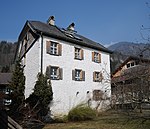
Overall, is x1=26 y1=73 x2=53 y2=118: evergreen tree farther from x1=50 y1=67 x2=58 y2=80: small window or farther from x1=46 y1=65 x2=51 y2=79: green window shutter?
x1=50 y1=67 x2=58 y2=80: small window

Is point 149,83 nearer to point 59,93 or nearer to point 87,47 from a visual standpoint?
point 59,93

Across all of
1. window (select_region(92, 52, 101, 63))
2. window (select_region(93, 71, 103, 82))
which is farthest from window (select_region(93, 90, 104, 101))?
window (select_region(92, 52, 101, 63))

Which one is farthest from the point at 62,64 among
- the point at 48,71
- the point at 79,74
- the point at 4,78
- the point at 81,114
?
the point at 4,78

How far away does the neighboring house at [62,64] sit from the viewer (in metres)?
20.2

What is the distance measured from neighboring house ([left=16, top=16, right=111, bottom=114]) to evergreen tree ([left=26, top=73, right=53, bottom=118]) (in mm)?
1017

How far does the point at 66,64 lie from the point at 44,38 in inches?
137

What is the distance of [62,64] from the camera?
69.8ft

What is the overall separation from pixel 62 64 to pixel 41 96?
14.3ft

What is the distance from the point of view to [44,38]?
20.4m

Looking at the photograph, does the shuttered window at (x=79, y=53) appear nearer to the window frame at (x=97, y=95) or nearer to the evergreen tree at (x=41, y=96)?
the window frame at (x=97, y=95)

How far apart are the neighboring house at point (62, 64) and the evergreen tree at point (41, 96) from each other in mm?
1017

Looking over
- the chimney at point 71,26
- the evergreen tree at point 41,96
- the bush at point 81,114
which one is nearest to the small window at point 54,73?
the evergreen tree at point 41,96

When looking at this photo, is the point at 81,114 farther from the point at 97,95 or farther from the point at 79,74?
the point at 97,95

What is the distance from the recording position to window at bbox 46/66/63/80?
20.0 m
